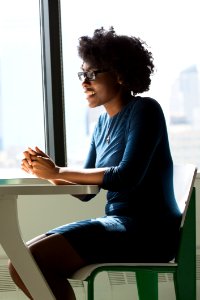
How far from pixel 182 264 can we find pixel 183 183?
0.27 meters

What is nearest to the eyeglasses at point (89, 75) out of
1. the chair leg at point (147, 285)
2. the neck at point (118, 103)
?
the neck at point (118, 103)

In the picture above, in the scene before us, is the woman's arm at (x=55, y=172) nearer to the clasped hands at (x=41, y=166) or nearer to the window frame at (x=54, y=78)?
the clasped hands at (x=41, y=166)

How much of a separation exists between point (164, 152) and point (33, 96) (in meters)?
1.34

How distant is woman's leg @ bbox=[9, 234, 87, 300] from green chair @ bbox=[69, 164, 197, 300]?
37mm

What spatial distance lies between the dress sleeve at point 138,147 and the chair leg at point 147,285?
0.38 m

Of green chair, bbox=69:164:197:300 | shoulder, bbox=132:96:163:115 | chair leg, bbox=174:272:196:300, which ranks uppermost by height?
shoulder, bbox=132:96:163:115

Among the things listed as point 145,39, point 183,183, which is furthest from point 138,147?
point 145,39

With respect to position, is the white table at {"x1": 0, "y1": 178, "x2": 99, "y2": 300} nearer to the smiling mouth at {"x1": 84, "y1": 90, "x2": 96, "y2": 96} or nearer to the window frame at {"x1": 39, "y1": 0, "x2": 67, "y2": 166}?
the smiling mouth at {"x1": 84, "y1": 90, "x2": 96, "y2": 96}

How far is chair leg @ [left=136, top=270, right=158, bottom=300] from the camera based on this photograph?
2.38 m

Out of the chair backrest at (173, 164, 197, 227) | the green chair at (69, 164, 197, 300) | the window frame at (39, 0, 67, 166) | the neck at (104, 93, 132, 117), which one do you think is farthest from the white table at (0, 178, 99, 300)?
the window frame at (39, 0, 67, 166)

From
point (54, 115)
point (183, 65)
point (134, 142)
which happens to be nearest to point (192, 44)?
point (183, 65)

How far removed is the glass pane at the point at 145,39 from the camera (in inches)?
135

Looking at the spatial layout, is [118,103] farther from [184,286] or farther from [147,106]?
[184,286]

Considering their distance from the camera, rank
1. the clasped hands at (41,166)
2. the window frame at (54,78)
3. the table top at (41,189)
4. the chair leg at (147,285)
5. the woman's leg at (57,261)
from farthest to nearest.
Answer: the window frame at (54,78), the chair leg at (147,285), the clasped hands at (41,166), the woman's leg at (57,261), the table top at (41,189)
